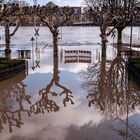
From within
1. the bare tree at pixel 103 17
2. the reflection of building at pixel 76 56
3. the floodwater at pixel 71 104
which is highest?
the bare tree at pixel 103 17

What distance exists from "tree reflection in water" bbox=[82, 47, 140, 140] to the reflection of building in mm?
4606

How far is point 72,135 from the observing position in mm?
16062

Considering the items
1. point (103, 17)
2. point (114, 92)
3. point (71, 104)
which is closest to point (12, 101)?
point (71, 104)

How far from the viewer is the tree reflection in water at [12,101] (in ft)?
60.3

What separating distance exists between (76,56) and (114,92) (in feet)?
68.2

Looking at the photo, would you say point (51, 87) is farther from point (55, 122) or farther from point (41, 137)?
point (41, 137)

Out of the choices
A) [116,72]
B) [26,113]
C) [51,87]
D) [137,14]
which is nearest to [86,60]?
[116,72]

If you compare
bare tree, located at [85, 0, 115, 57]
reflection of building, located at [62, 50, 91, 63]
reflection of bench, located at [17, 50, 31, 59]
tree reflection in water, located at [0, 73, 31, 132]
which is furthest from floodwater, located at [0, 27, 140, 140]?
reflection of bench, located at [17, 50, 31, 59]

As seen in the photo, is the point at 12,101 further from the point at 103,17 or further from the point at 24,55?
the point at 103,17

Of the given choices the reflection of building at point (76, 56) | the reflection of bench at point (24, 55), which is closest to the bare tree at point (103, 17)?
the reflection of building at point (76, 56)

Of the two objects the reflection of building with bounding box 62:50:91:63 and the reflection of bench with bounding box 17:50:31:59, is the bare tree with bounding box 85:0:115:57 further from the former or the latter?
the reflection of bench with bounding box 17:50:31:59

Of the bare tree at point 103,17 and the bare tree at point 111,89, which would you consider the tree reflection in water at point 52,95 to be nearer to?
the bare tree at point 111,89

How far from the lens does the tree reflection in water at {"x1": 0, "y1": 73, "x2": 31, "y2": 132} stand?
60.3ft

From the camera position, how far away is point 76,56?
44.9m
